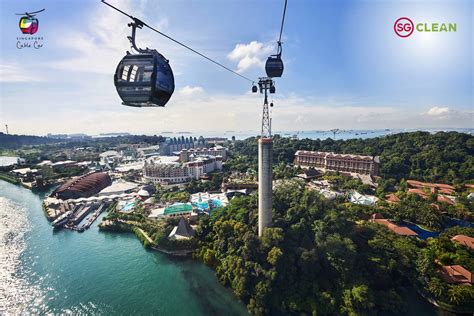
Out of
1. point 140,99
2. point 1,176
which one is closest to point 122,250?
point 140,99

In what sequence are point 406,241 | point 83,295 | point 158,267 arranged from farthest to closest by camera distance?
point 158,267 → point 406,241 → point 83,295

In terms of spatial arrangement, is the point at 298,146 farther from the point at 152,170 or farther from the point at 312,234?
the point at 312,234

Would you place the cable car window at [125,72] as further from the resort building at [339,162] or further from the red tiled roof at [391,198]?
the resort building at [339,162]

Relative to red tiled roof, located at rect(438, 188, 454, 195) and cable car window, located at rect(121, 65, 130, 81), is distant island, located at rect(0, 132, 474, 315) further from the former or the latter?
cable car window, located at rect(121, 65, 130, 81)

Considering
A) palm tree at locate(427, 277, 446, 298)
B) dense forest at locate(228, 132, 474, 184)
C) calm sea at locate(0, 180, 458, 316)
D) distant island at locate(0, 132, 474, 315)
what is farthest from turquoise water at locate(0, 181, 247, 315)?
dense forest at locate(228, 132, 474, 184)

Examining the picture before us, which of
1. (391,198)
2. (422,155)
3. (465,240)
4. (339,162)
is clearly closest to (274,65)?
(465,240)

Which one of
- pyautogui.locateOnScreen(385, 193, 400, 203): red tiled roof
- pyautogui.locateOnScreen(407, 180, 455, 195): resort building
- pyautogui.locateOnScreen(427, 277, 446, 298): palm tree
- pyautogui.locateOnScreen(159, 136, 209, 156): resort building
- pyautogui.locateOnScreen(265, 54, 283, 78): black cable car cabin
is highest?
pyautogui.locateOnScreen(265, 54, 283, 78): black cable car cabin
